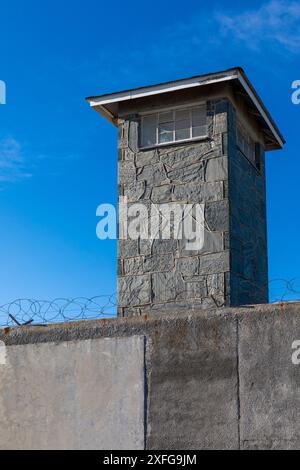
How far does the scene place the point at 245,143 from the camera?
9516 mm

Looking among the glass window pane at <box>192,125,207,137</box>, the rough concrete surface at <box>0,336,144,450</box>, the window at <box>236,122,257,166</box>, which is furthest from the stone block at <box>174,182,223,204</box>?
the rough concrete surface at <box>0,336,144,450</box>

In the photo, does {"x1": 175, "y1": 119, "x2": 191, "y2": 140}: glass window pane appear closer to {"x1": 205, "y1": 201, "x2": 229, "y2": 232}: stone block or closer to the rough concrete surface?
{"x1": 205, "y1": 201, "x2": 229, "y2": 232}: stone block

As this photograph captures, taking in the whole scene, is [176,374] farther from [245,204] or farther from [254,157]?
[254,157]

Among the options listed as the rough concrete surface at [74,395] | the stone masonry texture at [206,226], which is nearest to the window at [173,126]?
the stone masonry texture at [206,226]

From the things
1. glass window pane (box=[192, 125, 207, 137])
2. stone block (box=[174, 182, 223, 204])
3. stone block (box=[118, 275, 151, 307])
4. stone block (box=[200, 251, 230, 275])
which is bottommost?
stone block (box=[118, 275, 151, 307])

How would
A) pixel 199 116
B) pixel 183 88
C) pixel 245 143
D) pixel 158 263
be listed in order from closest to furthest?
pixel 158 263 → pixel 183 88 → pixel 199 116 → pixel 245 143

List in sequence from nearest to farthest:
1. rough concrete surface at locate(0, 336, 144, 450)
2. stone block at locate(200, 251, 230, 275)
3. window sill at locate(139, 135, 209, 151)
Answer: rough concrete surface at locate(0, 336, 144, 450) < stone block at locate(200, 251, 230, 275) < window sill at locate(139, 135, 209, 151)

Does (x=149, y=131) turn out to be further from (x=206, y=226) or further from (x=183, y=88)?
(x=206, y=226)

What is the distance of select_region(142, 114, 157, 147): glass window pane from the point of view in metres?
9.06

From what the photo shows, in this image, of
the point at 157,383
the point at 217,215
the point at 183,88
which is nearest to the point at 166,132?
the point at 183,88

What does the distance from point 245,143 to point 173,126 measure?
1.11 metres

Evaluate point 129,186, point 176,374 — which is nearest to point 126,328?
point 176,374

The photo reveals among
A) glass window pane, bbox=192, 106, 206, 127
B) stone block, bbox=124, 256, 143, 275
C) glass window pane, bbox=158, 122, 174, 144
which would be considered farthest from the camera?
glass window pane, bbox=158, 122, 174, 144

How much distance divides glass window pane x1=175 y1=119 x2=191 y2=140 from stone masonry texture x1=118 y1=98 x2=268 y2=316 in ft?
0.57
